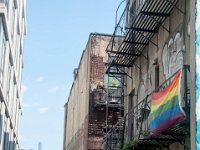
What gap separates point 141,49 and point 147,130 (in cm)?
487

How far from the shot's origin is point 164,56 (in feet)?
60.6

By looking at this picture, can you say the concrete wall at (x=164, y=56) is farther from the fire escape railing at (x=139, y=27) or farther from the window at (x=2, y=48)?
the window at (x=2, y=48)

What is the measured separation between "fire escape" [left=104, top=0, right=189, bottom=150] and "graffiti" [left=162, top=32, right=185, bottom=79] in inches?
30.1

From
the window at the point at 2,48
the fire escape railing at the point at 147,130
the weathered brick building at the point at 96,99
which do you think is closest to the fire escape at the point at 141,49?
the fire escape railing at the point at 147,130

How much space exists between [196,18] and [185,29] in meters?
2.93

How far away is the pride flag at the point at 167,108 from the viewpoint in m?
13.0

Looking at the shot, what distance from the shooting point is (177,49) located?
16.9 meters

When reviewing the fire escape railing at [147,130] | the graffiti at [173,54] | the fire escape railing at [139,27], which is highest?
the fire escape railing at [139,27]

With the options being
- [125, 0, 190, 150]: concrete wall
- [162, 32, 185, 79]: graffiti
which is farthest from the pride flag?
[162, 32, 185, 79]: graffiti

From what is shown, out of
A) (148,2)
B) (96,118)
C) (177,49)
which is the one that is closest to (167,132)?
(177,49)

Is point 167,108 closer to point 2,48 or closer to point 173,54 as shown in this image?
point 173,54

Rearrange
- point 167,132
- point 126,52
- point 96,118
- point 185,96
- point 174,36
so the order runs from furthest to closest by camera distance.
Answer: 1. point 96,118
2. point 126,52
3. point 174,36
4. point 167,132
5. point 185,96

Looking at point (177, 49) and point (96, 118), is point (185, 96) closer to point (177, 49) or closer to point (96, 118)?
point (177, 49)

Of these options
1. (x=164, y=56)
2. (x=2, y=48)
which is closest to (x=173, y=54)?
(x=164, y=56)
